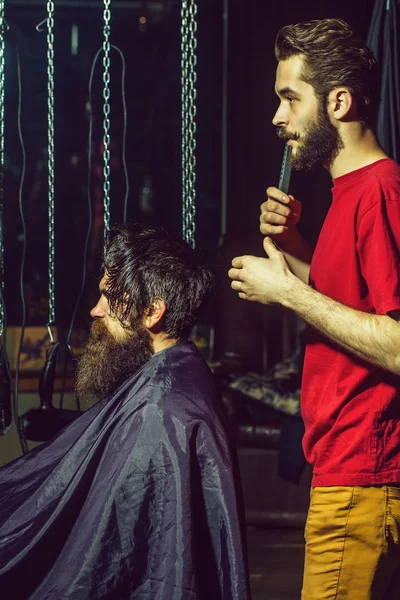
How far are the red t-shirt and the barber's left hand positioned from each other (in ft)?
0.36

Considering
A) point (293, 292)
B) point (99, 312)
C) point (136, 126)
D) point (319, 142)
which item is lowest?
point (99, 312)

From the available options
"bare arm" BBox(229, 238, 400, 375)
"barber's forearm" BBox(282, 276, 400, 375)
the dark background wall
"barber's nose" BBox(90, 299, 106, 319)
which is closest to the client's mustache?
"bare arm" BBox(229, 238, 400, 375)

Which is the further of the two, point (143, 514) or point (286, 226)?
point (286, 226)

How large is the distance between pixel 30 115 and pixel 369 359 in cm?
417

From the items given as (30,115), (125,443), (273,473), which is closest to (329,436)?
(125,443)

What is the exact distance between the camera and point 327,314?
162cm

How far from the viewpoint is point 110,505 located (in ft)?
5.81

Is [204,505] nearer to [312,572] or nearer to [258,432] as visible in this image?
[312,572]

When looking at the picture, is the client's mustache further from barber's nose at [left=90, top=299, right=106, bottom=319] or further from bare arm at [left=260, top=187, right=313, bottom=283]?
barber's nose at [left=90, top=299, right=106, bottom=319]

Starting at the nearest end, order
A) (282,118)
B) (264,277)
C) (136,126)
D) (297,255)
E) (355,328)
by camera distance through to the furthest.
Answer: (355,328), (264,277), (282,118), (297,255), (136,126)

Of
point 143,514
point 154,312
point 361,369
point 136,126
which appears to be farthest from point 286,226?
point 136,126

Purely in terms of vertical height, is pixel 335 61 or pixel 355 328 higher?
pixel 335 61

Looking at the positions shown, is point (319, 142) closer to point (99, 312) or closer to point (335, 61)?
point (335, 61)

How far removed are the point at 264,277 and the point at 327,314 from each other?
17cm
